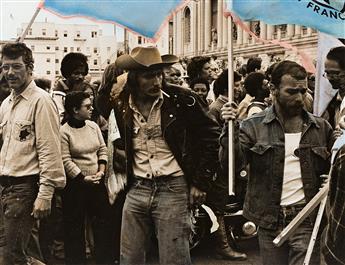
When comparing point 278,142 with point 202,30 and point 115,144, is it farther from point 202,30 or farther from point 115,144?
point 202,30

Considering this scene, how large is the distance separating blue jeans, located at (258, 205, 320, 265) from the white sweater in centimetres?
229

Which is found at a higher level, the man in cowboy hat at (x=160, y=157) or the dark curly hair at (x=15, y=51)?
the dark curly hair at (x=15, y=51)

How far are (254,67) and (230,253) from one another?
10.1ft

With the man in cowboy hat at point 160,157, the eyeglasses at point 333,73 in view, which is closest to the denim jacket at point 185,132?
the man in cowboy hat at point 160,157

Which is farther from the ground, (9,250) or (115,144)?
(115,144)

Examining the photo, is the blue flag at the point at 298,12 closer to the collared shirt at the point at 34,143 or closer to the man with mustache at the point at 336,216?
the collared shirt at the point at 34,143

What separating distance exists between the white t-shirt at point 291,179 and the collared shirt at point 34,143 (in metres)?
1.51

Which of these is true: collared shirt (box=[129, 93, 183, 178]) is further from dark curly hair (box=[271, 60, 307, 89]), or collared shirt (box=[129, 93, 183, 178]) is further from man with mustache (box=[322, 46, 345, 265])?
man with mustache (box=[322, 46, 345, 265])

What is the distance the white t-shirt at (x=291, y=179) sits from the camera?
3.83m

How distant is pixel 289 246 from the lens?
384cm

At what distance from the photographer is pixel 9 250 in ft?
14.1

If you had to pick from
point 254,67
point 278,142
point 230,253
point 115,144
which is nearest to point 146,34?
point 115,144

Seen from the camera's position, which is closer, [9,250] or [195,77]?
[9,250]

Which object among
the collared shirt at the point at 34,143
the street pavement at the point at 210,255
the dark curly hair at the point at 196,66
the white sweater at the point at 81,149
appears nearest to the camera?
the collared shirt at the point at 34,143
